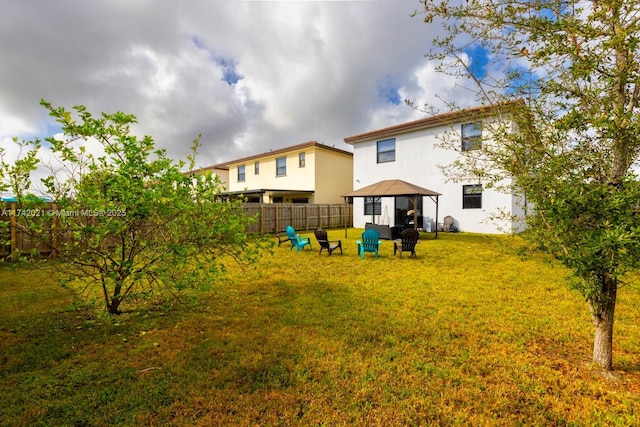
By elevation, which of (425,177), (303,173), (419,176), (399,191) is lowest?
(399,191)

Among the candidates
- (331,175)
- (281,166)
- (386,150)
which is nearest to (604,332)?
(386,150)

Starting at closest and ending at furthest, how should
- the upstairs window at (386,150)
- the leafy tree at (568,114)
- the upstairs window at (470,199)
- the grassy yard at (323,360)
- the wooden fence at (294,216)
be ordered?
the leafy tree at (568,114)
the grassy yard at (323,360)
the upstairs window at (470,199)
the wooden fence at (294,216)
the upstairs window at (386,150)

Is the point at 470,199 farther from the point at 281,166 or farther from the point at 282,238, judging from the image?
the point at 281,166

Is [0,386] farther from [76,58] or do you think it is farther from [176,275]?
[76,58]

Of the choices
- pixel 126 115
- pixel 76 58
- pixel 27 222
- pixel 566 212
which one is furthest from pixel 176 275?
pixel 76 58

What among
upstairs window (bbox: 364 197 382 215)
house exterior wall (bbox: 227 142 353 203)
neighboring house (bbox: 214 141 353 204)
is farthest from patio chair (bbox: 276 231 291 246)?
upstairs window (bbox: 364 197 382 215)

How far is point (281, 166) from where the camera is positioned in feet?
87.6

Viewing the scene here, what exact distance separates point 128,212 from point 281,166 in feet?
76.1

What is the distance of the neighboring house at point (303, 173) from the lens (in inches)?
938

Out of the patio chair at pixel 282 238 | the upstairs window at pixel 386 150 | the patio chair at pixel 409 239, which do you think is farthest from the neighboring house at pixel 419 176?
the patio chair at pixel 409 239

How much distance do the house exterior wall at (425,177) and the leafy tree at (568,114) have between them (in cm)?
1390

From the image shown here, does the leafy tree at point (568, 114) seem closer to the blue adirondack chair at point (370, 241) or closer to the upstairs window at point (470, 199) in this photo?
the blue adirondack chair at point (370, 241)

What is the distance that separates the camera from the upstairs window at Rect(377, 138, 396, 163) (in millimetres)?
20469

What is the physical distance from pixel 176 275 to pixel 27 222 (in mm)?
1934
